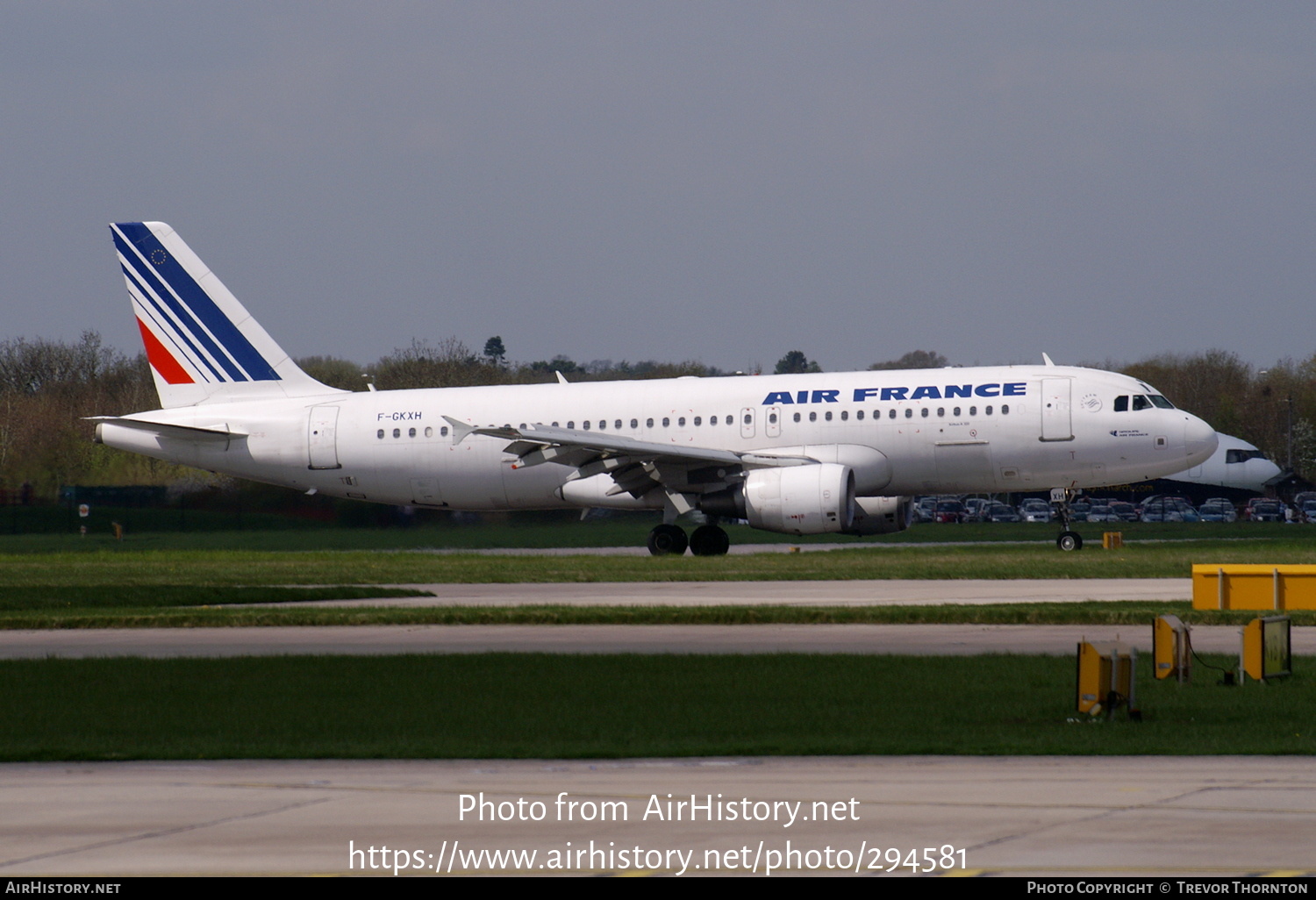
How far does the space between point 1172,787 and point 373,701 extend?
744cm

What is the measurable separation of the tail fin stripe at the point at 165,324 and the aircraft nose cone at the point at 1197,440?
23.8m

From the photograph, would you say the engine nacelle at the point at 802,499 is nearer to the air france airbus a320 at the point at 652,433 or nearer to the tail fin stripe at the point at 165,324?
the air france airbus a320 at the point at 652,433

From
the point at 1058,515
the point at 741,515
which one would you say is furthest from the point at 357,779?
the point at 1058,515

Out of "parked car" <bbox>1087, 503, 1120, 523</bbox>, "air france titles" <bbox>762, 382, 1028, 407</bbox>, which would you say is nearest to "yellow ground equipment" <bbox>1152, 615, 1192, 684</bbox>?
"air france titles" <bbox>762, 382, 1028, 407</bbox>

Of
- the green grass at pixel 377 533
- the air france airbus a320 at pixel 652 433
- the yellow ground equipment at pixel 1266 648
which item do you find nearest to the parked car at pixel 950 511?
the green grass at pixel 377 533

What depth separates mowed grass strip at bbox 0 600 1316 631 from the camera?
21594 mm

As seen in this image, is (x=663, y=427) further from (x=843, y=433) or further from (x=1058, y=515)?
(x=1058, y=515)

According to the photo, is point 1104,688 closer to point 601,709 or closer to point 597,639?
point 601,709

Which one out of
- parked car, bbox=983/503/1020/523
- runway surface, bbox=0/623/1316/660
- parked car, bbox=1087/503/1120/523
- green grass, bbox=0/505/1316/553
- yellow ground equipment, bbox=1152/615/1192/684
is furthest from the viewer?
parked car, bbox=983/503/1020/523

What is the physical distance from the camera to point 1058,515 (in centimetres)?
3841

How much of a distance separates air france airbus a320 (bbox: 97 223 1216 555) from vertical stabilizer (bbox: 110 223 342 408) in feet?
0.17

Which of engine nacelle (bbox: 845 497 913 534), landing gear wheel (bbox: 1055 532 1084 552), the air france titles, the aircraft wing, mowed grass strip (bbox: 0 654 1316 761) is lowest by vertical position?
mowed grass strip (bbox: 0 654 1316 761)

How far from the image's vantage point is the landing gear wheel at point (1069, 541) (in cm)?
3794

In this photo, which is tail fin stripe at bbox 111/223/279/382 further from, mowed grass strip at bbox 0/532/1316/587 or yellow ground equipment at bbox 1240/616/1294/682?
yellow ground equipment at bbox 1240/616/1294/682
